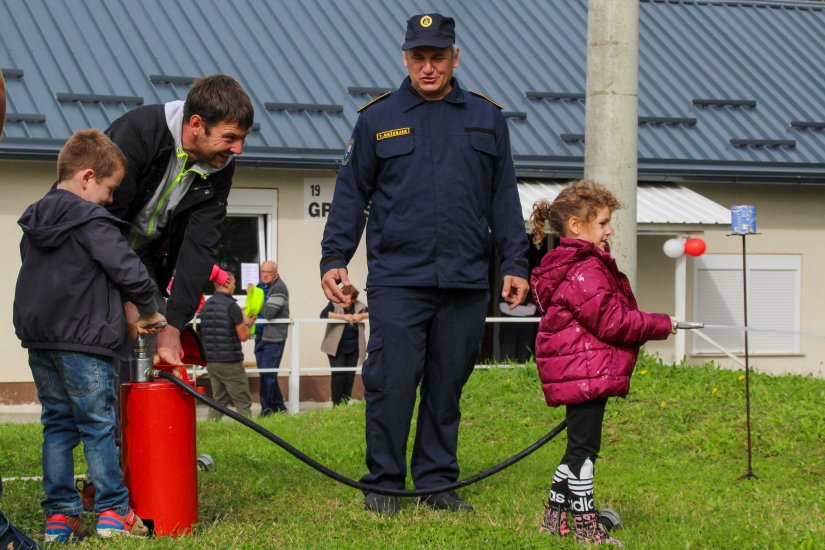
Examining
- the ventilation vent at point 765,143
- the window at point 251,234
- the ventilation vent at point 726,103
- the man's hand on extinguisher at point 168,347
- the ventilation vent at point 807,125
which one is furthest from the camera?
the ventilation vent at point 726,103

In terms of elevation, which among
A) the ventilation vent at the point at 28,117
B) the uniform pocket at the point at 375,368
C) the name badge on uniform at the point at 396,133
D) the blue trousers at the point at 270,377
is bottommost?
the blue trousers at the point at 270,377

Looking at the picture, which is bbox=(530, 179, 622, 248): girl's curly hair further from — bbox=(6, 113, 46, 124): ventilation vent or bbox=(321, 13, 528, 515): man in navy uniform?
bbox=(6, 113, 46, 124): ventilation vent

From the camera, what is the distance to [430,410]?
5.83 m

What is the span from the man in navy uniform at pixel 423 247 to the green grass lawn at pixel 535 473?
1.22ft

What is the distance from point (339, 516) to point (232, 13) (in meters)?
12.6

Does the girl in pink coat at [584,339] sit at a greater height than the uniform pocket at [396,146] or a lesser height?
lesser

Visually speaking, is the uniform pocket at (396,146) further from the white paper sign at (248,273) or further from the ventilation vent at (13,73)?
the ventilation vent at (13,73)

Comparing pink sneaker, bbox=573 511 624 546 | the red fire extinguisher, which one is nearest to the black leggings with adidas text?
pink sneaker, bbox=573 511 624 546

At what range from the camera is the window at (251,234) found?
15086 millimetres

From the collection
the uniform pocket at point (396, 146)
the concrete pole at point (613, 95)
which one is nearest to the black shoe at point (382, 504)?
the uniform pocket at point (396, 146)

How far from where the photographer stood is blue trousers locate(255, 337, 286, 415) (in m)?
14.0

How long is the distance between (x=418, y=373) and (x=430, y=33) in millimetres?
1574

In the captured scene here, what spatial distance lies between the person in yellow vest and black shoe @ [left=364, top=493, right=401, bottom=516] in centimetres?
823

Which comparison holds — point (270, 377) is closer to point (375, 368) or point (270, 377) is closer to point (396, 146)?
point (375, 368)
